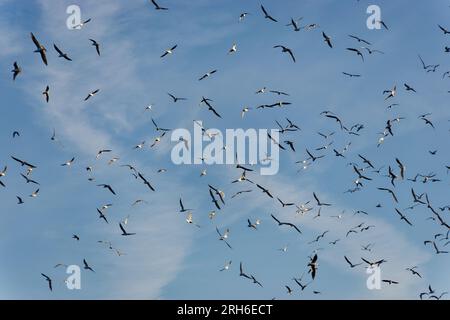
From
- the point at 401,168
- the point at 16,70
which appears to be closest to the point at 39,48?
the point at 16,70

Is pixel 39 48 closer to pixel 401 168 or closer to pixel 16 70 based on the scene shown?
pixel 16 70

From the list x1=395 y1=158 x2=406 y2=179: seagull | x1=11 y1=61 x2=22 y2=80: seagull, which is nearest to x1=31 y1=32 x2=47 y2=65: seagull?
x1=11 y1=61 x2=22 y2=80: seagull

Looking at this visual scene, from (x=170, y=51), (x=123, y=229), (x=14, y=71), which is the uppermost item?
(x=170, y=51)

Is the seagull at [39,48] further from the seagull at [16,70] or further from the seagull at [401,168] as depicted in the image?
the seagull at [401,168]

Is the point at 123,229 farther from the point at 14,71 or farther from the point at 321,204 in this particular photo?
the point at 321,204

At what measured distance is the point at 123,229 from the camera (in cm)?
5406

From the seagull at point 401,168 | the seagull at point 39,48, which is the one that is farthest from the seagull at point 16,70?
the seagull at point 401,168

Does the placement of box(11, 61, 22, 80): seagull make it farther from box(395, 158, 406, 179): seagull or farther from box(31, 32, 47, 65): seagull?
box(395, 158, 406, 179): seagull
